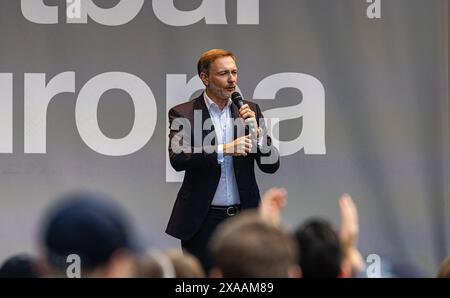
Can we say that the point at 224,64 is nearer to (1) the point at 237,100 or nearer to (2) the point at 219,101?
(2) the point at 219,101

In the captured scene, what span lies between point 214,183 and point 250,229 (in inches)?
92.2

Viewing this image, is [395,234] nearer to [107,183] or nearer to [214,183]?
[214,183]

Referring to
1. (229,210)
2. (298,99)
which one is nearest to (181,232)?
(229,210)

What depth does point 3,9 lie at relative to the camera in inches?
220

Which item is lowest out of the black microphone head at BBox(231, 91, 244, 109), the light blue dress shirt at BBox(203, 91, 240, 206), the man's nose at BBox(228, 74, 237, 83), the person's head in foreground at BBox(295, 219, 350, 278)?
the person's head in foreground at BBox(295, 219, 350, 278)

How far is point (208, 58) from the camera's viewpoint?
16.9ft

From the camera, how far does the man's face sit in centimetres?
509

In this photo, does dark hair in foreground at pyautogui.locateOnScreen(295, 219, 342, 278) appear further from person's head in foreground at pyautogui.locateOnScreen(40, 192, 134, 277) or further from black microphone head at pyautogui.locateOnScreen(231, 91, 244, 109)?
black microphone head at pyautogui.locateOnScreen(231, 91, 244, 109)

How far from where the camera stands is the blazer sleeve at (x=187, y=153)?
Answer: 492 centimetres

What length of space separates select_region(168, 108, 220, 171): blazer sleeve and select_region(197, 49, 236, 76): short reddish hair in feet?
1.13

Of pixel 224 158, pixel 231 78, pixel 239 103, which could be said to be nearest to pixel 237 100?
pixel 239 103

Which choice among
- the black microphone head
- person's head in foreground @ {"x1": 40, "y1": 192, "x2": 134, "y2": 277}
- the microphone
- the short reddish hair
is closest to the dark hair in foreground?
person's head in foreground @ {"x1": 40, "y1": 192, "x2": 134, "y2": 277}

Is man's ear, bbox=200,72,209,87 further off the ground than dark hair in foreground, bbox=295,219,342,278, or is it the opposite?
man's ear, bbox=200,72,209,87

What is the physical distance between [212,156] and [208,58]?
566 mm
